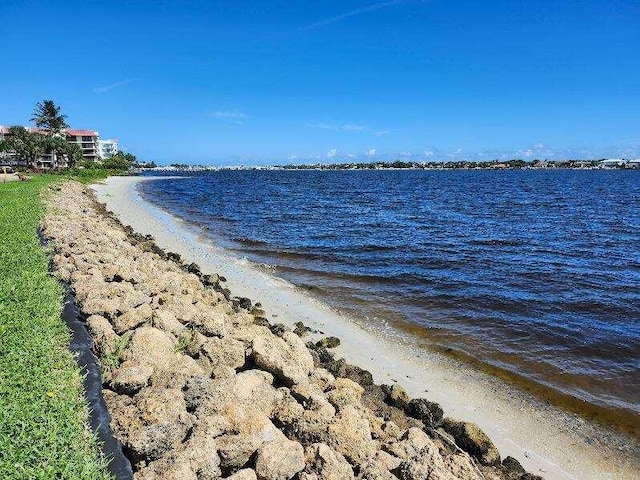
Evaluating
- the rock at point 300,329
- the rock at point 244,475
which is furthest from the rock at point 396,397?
the rock at point 244,475

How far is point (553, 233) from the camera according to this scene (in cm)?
2889

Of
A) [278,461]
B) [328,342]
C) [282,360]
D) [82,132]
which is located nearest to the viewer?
[278,461]

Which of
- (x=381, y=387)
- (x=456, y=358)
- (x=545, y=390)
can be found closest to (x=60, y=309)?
(x=381, y=387)

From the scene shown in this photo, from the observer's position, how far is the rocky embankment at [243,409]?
500cm

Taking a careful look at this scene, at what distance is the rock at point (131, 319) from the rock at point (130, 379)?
174 cm

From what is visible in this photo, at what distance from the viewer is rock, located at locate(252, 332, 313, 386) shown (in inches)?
278

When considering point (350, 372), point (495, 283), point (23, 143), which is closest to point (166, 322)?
point (350, 372)

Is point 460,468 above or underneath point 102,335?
underneath

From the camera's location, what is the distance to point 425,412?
7492 millimetres

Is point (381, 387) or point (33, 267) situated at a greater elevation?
point (33, 267)

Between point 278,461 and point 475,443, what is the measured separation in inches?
139

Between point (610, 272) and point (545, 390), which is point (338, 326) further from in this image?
point (610, 272)

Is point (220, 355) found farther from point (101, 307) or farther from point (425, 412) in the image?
point (425, 412)

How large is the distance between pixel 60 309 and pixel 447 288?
12.3 m
